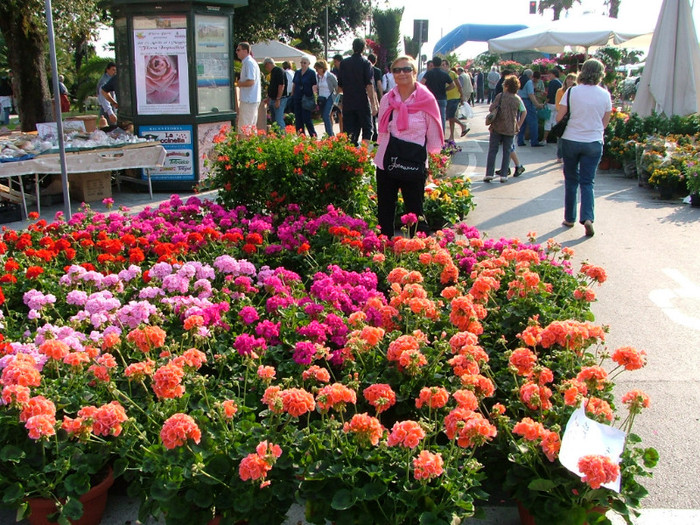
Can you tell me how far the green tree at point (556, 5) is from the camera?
87250mm

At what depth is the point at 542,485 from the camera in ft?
8.55

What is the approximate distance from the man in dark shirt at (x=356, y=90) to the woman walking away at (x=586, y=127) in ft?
13.3

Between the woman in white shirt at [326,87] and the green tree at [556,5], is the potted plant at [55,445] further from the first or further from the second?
the green tree at [556,5]

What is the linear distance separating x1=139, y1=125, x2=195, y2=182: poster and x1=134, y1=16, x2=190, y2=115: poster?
237 mm

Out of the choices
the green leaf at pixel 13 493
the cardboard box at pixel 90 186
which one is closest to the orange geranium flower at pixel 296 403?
the green leaf at pixel 13 493

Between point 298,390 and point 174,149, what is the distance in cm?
793

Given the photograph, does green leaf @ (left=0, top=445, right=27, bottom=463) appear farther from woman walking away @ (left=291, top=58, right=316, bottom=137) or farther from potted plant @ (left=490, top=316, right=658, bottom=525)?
woman walking away @ (left=291, top=58, right=316, bottom=137)

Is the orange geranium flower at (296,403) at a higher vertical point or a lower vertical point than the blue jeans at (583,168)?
lower

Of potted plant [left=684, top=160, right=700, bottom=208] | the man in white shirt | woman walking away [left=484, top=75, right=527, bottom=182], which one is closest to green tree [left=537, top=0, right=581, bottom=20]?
woman walking away [left=484, top=75, right=527, bottom=182]

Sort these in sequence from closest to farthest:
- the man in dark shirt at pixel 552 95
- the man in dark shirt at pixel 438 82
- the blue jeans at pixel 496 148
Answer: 1. the blue jeans at pixel 496 148
2. the man in dark shirt at pixel 438 82
3. the man in dark shirt at pixel 552 95

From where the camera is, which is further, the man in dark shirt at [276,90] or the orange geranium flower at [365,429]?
the man in dark shirt at [276,90]

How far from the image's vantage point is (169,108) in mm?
9961

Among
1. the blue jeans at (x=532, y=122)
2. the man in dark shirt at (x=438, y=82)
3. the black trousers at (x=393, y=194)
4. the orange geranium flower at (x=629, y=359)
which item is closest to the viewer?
the orange geranium flower at (x=629, y=359)

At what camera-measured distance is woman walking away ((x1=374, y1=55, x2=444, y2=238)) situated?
234 inches
